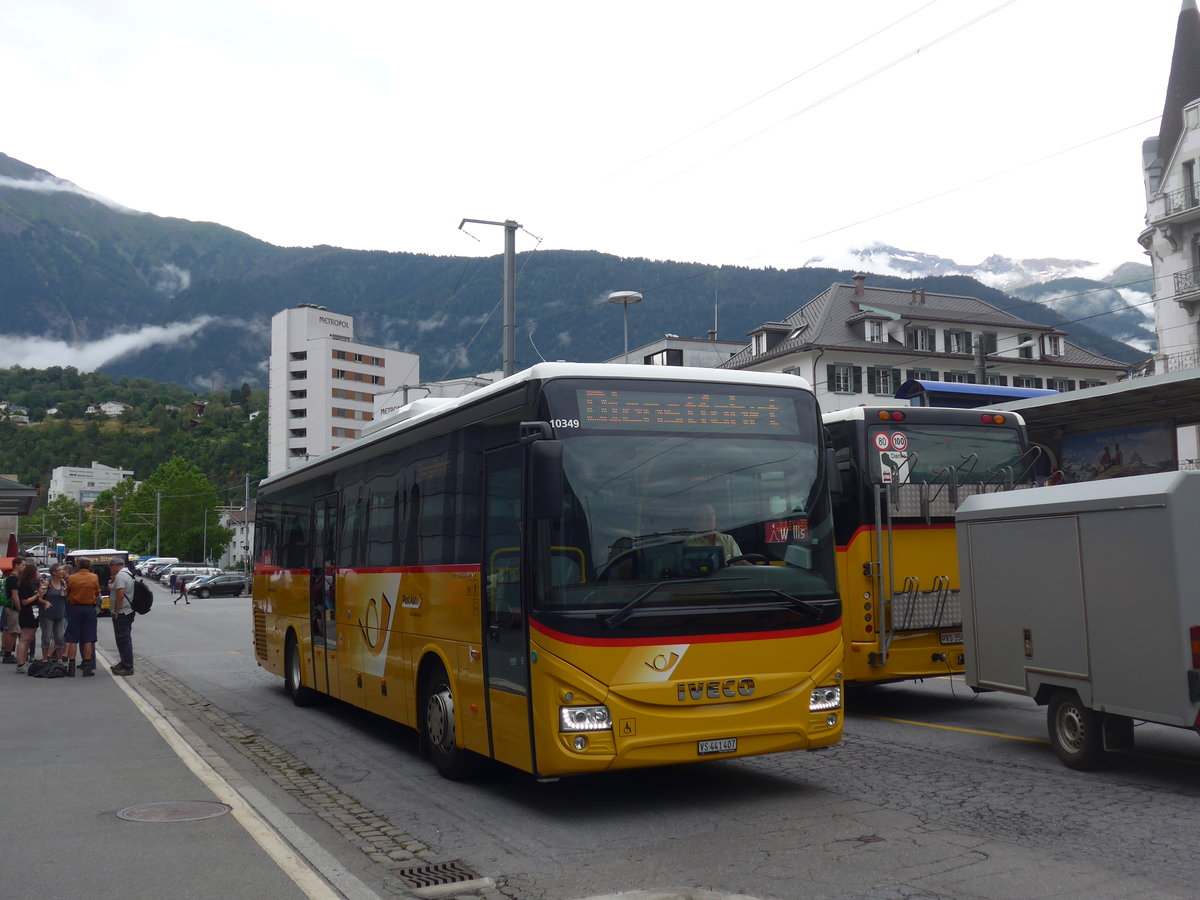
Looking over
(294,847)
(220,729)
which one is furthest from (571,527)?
(220,729)

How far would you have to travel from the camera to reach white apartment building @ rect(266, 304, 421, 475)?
136 m

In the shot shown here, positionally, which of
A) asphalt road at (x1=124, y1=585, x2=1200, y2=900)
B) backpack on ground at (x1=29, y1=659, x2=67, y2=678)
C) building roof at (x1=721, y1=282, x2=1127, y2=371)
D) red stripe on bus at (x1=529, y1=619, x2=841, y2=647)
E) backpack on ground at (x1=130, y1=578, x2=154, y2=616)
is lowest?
asphalt road at (x1=124, y1=585, x2=1200, y2=900)

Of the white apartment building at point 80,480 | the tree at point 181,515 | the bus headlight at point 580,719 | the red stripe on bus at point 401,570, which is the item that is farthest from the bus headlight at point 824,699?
the white apartment building at point 80,480

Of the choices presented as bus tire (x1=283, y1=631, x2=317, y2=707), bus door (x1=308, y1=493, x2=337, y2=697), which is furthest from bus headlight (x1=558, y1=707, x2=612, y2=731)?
bus tire (x1=283, y1=631, x2=317, y2=707)

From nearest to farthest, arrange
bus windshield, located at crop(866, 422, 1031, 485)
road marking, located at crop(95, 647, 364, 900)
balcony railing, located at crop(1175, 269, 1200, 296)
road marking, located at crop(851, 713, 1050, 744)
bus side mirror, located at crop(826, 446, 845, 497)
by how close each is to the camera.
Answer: road marking, located at crop(95, 647, 364, 900) < bus side mirror, located at crop(826, 446, 845, 497) < road marking, located at crop(851, 713, 1050, 744) < bus windshield, located at crop(866, 422, 1031, 485) < balcony railing, located at crop(1175, 269, 1200, 296)

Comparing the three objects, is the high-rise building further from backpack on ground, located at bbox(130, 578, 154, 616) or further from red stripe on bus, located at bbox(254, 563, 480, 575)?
red stripe on bus, located at bbox(254, 563, 480, 575)

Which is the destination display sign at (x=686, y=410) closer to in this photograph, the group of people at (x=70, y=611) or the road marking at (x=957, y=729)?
the road marking at (x=957, y=729)

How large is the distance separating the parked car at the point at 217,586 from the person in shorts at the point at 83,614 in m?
50.5

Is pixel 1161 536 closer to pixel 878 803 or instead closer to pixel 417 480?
pixel 878 803

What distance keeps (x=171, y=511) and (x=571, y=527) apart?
12649 cm

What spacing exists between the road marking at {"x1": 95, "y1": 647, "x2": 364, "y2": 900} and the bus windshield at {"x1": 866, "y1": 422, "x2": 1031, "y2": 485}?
698 cm

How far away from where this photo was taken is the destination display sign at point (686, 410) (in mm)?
7891

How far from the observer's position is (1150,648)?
26.5 ft

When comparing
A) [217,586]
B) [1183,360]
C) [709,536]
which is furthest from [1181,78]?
[709,536]
